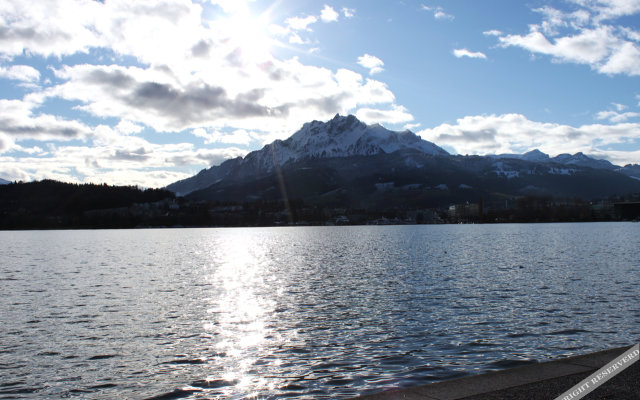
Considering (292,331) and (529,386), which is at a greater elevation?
(529,386)

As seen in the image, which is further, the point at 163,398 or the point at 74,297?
the point at 74,297

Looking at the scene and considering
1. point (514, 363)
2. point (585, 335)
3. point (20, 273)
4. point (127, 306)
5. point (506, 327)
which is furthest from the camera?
point (20, 273)

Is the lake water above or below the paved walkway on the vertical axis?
below

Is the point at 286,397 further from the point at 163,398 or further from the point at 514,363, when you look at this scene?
the point at 514,363

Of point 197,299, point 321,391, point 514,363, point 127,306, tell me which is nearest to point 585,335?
point 514,363

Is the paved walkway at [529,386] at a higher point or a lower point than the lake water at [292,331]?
higher

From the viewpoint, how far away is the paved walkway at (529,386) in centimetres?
1508

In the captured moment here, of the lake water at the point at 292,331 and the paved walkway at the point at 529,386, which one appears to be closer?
the paved walkway at the point at 529,386

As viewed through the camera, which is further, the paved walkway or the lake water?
the lake water

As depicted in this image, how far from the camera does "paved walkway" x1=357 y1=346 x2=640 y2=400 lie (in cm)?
1508

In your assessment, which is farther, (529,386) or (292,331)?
(292,331)

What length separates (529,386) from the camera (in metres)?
16.0

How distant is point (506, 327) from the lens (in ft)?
120

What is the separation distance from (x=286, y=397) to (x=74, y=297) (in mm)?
42722
